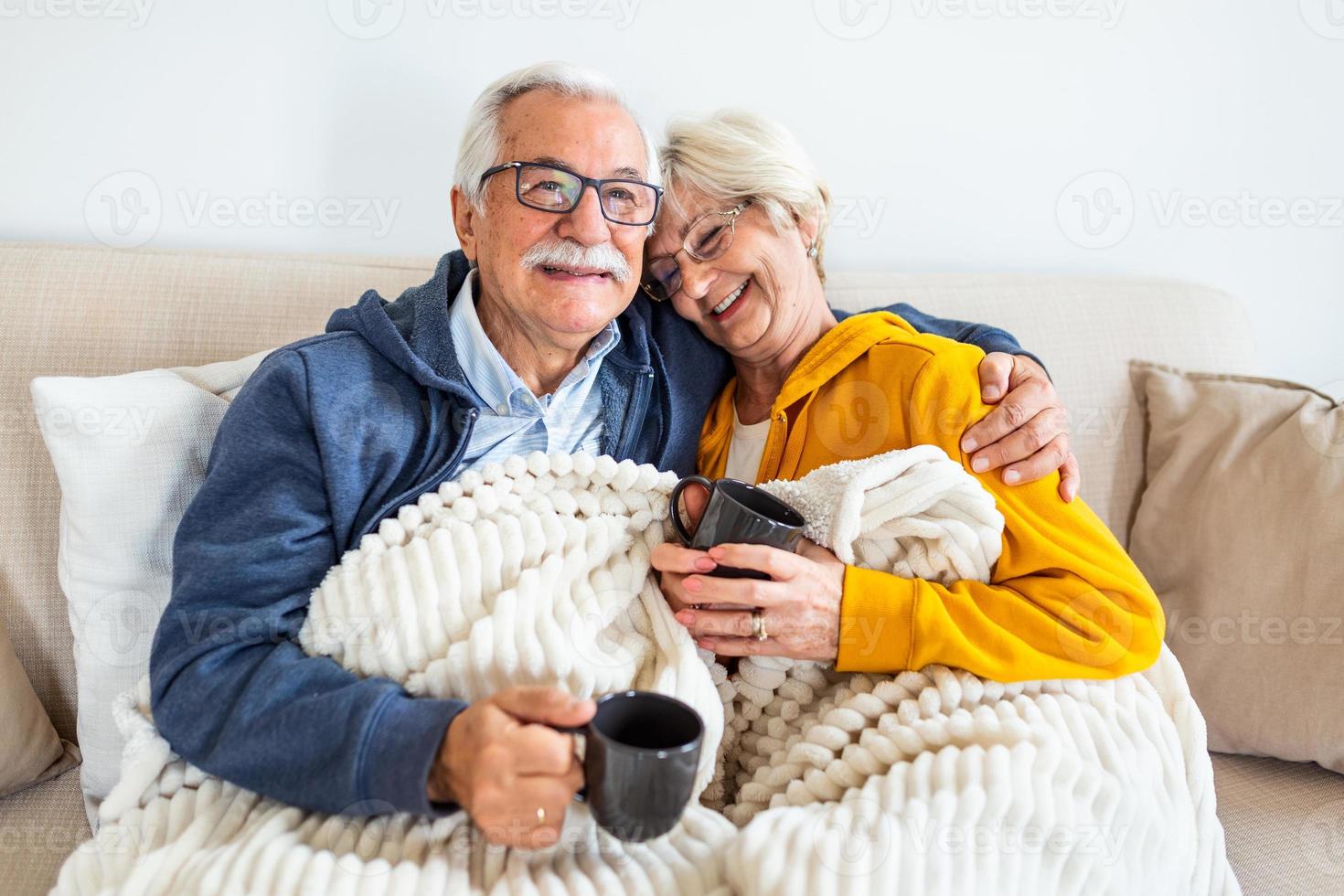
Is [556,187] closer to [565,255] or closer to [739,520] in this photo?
[565,255]

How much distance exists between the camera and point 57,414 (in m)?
→ 1.34

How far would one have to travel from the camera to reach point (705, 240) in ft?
5.04

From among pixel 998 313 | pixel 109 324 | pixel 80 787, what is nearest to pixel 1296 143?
pixel 998 313

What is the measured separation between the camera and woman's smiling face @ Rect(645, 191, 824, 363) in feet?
4.97

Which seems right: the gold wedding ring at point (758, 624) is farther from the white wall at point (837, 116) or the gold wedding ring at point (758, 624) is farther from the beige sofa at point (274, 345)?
the white wall at point (837, 116)

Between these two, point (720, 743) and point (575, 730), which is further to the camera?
point (720, 743)

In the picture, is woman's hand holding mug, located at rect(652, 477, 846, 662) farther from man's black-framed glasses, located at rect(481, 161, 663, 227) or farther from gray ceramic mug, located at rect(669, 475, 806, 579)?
man's black-framed glasses, located at rect(481, 161, 663, 227)

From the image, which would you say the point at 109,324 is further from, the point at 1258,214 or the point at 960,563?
the point at 1258,214

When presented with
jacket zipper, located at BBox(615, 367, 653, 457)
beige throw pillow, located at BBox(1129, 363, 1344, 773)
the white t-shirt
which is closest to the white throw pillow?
jacket zipper, located at BBox(615, 367, 653, 457)

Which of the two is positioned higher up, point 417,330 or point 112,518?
point 417,330

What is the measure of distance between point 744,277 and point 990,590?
0.64m

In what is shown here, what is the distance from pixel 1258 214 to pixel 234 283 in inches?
90.9

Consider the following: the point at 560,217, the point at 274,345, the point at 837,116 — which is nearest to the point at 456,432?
the point at 560,217

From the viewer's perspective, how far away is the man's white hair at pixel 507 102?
Result: 143 centimetres
